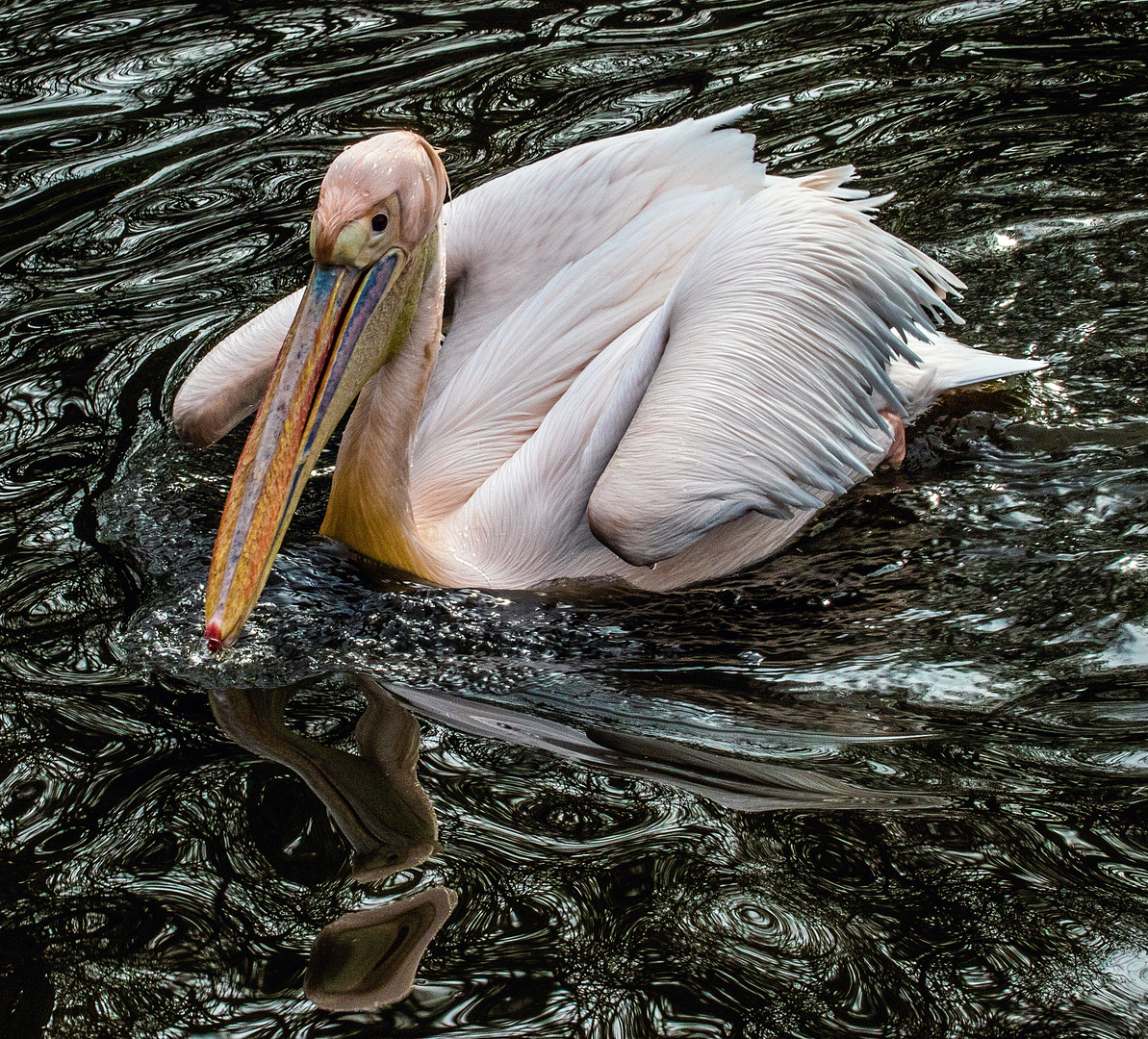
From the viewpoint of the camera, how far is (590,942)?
2.19 meters

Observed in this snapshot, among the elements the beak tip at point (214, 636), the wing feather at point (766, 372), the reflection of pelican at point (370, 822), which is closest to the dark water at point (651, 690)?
the reflection of pelican at point (370, 822)

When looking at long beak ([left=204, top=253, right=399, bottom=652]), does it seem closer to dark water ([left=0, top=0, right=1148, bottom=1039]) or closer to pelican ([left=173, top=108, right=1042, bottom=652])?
pelican ([left=173, top=108, right=1042, bottom=652])

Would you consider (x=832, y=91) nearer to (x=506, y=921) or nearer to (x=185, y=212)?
(x=185, y=212)

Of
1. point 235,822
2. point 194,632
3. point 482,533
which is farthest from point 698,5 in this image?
point 235,822

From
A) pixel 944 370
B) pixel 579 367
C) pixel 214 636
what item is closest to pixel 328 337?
pixel 214 636

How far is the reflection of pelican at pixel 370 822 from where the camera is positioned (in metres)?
2.14

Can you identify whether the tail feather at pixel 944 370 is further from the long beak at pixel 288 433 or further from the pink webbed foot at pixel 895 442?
the long beak at pixel 288 433

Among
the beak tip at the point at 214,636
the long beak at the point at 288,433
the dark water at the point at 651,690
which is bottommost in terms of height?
the dark water at the point at 651,690

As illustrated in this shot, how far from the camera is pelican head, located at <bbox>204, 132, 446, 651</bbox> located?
2.80m

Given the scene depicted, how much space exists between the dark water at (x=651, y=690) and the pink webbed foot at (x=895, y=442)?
0.05 m

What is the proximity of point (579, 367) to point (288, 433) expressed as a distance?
1061mm

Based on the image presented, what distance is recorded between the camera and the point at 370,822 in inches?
97.4

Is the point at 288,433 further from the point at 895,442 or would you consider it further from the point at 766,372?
the point at 895,442

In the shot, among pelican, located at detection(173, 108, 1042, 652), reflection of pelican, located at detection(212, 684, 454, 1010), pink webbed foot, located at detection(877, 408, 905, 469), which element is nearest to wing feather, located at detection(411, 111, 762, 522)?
pelican, located at detection(173, 108, 1042, 652)
